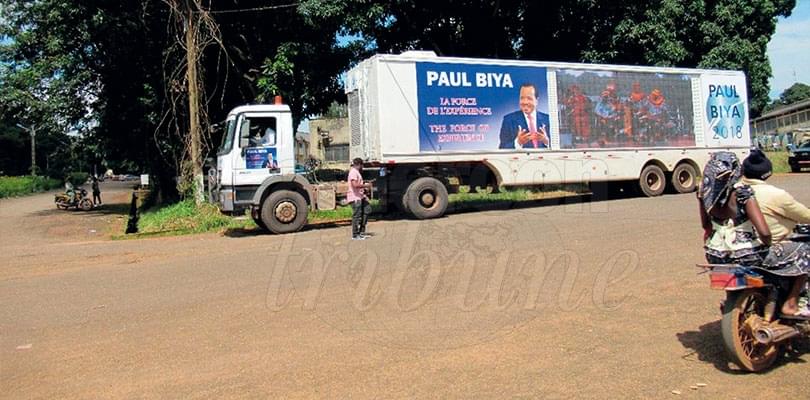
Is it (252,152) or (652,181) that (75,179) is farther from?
(652,181)

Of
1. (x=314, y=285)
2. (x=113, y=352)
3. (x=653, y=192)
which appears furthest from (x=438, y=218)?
(x=113, y=352)

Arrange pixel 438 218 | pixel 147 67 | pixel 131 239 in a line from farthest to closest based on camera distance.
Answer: pixel 147 67 → pixel 438 218 → pixel 131 239

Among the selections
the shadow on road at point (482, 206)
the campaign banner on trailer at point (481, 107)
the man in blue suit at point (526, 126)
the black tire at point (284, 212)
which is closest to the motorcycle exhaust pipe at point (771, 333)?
the black tire at point (284, 212)

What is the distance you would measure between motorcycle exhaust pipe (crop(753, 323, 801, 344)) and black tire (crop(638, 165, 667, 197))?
15.1 m

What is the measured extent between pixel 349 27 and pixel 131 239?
9113 mm

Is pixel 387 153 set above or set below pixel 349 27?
below

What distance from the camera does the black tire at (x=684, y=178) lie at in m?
19.6

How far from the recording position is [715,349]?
5.09 metres

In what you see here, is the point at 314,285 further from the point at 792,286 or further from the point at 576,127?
the point at 576,127

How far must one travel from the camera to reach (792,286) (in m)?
4.64

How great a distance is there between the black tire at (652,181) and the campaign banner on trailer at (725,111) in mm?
2107

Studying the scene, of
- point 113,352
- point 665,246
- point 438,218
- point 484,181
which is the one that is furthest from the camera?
point 484,181

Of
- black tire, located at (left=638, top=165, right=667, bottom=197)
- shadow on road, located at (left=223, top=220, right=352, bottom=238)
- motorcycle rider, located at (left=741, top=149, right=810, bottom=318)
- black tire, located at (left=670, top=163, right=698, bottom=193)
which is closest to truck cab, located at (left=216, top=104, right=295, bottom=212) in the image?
shadow on road, located at (left=223, top=220, right=352, bottom=238)

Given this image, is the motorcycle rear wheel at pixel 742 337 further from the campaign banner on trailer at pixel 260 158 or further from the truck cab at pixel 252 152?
the campaign banner on trailer at pixel 260 158
